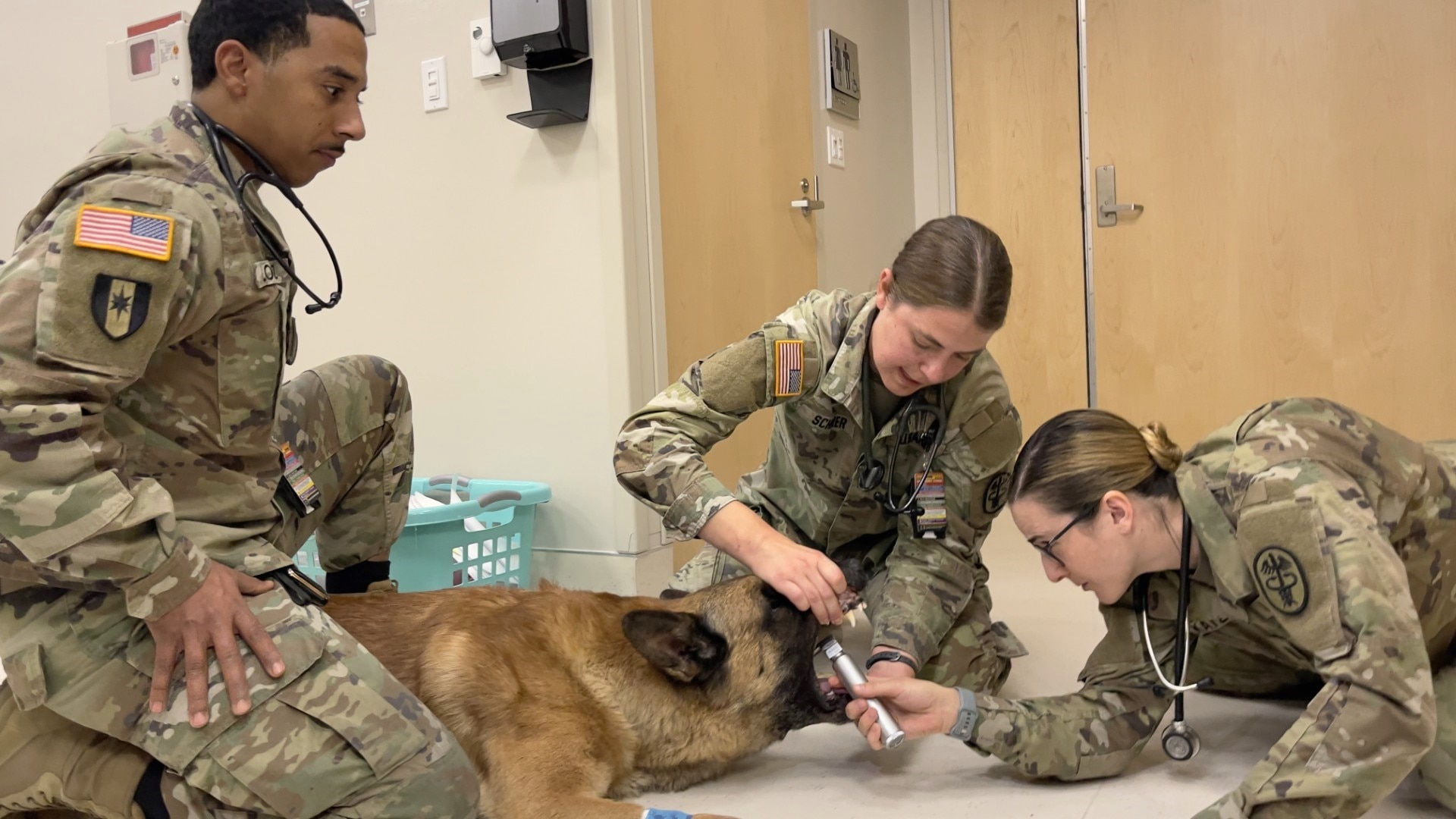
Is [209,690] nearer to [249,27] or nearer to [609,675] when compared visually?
[609,675]

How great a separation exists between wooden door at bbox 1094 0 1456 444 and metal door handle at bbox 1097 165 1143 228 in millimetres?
36

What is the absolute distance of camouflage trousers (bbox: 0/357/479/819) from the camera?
1.37 m

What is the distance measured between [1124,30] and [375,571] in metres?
4.34

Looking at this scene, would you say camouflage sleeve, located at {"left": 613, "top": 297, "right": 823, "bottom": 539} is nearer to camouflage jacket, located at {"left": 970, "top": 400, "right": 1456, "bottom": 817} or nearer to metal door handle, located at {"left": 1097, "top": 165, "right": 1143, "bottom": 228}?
camouflage jacket, located at {"left": 970, "top": 400, "right": 1456, "bottom": 817}

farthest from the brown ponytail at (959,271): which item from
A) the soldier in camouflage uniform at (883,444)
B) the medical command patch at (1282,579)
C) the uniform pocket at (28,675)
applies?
the uniform pocket at (28,675)

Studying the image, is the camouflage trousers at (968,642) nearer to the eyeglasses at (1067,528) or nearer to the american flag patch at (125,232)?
the eyeglasses at (1067,528)

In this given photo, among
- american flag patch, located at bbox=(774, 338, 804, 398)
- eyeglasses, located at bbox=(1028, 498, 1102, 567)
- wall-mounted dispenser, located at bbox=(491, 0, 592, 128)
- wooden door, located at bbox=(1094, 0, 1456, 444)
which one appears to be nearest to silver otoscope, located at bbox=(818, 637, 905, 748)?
eyeglasses, located at bbox=(1028, 498, 1102, 567)

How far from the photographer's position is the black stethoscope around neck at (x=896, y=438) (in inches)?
84.1

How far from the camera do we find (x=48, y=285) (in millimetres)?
1269

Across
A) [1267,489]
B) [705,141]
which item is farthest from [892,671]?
[705,141]

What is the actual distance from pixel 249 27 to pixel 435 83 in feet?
5.52

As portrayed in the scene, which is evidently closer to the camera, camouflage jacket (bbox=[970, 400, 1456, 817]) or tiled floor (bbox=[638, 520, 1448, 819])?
camouflage jacket (bbox=[970, 400, 1456, 817])

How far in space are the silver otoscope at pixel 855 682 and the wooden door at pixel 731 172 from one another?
1.47 metres

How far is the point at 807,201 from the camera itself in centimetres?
396
